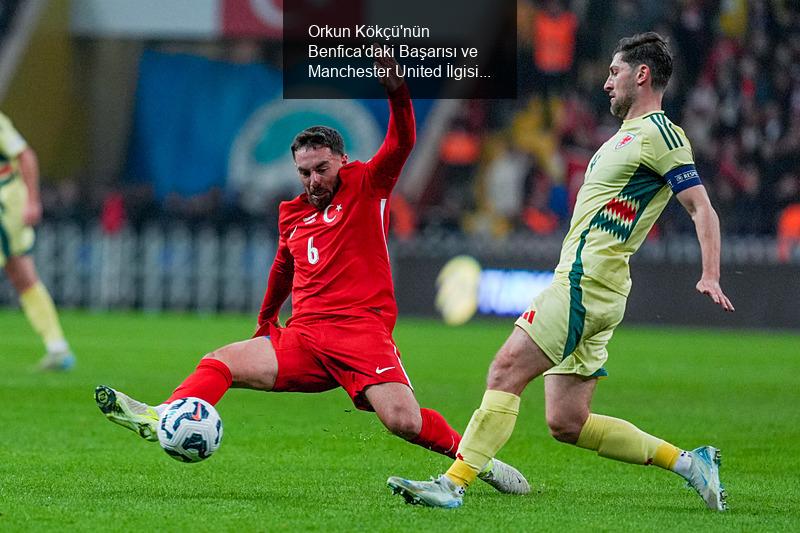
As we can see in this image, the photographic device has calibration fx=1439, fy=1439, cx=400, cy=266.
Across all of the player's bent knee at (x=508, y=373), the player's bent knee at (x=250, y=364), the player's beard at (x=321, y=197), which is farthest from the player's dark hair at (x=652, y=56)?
the player's bent knee at (x=250, y=364)

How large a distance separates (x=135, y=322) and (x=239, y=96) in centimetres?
751

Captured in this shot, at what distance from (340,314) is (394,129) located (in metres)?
0.92

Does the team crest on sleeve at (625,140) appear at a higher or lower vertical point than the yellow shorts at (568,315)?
→ higher

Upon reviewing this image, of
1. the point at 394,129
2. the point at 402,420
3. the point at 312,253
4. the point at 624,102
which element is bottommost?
the point at 402,420

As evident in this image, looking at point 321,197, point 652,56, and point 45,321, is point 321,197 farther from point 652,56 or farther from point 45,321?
point 45,321

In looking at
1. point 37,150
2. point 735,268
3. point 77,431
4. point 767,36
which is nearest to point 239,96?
point 37,150

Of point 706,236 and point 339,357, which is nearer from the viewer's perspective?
point 706,236

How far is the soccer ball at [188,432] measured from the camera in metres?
6.05

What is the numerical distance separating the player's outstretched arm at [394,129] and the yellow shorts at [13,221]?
6523 millimetres

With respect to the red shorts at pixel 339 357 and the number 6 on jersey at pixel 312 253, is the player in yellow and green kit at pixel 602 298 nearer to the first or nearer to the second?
the red shorts at pixel 339 357

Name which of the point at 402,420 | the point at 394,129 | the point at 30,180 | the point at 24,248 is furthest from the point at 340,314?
the point at 24,248

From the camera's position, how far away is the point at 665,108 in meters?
22.6

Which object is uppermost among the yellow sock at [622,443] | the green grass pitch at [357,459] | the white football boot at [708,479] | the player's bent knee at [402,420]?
the player's bent knee at [402,420]

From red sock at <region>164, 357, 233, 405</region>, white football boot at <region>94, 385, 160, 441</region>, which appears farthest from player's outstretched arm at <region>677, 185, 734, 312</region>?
white football boot at <region>94, 385, 160, 441</region>
